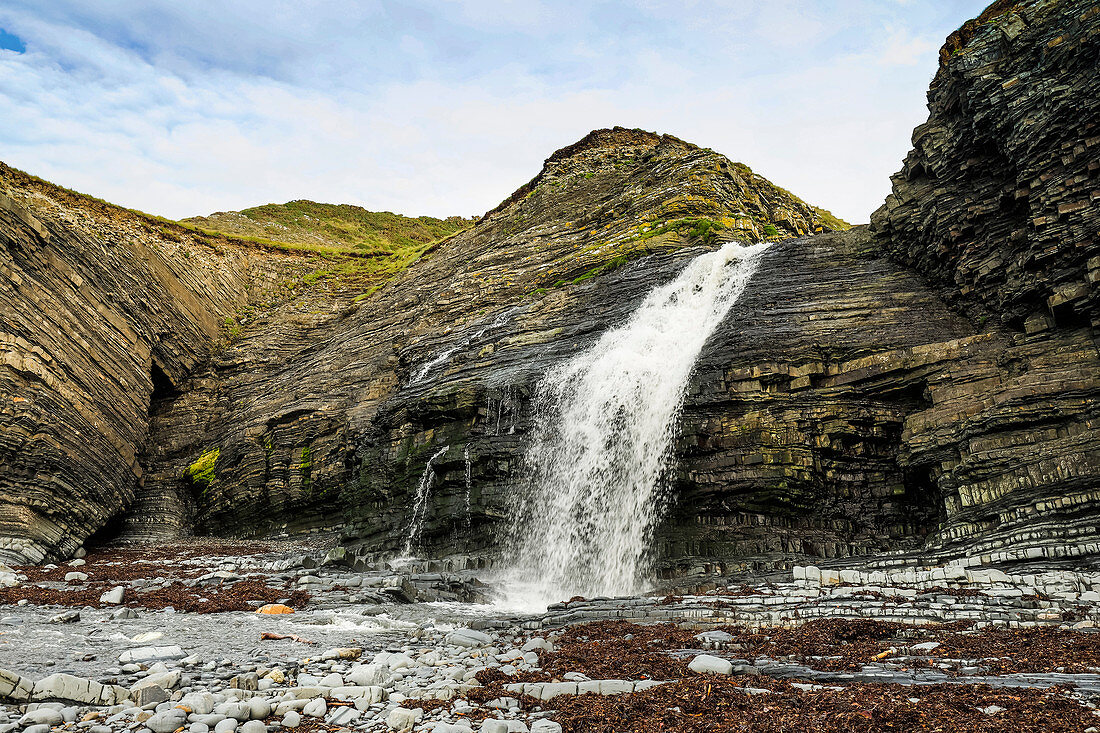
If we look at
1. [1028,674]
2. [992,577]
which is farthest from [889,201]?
[1028,674]

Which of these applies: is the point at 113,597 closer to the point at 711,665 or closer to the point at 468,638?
the point at 468,638

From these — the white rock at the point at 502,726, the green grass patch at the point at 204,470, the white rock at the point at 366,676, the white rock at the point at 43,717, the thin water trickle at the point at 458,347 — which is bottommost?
the white rock at the point at 502,726

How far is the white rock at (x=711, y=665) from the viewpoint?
800cm

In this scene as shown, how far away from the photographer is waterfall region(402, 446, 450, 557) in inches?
933

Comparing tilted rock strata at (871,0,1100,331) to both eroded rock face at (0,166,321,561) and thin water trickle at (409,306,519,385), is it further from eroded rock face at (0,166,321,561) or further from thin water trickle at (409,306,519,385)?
eroded rock face at (0,166,321,561)

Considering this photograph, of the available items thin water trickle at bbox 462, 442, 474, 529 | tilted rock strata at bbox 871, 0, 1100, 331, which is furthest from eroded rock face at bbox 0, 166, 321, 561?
tilted rock strata at bbox 871, 0, 1100, 331

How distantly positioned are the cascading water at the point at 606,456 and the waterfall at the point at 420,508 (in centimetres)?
387

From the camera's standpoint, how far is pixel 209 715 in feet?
20.3

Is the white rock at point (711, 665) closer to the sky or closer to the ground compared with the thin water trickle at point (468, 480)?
closer to the ground

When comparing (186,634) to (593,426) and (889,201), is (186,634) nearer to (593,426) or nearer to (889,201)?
(593,426)

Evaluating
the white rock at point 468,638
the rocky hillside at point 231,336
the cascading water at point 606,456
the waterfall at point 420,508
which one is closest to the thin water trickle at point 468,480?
the waterfall at point 420,508

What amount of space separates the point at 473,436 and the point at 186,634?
1349 centimetres

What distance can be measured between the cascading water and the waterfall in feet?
12.7

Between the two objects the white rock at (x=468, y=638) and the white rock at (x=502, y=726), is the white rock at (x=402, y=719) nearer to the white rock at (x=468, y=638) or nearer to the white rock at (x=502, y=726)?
the white rock at (x=502, y=726)
